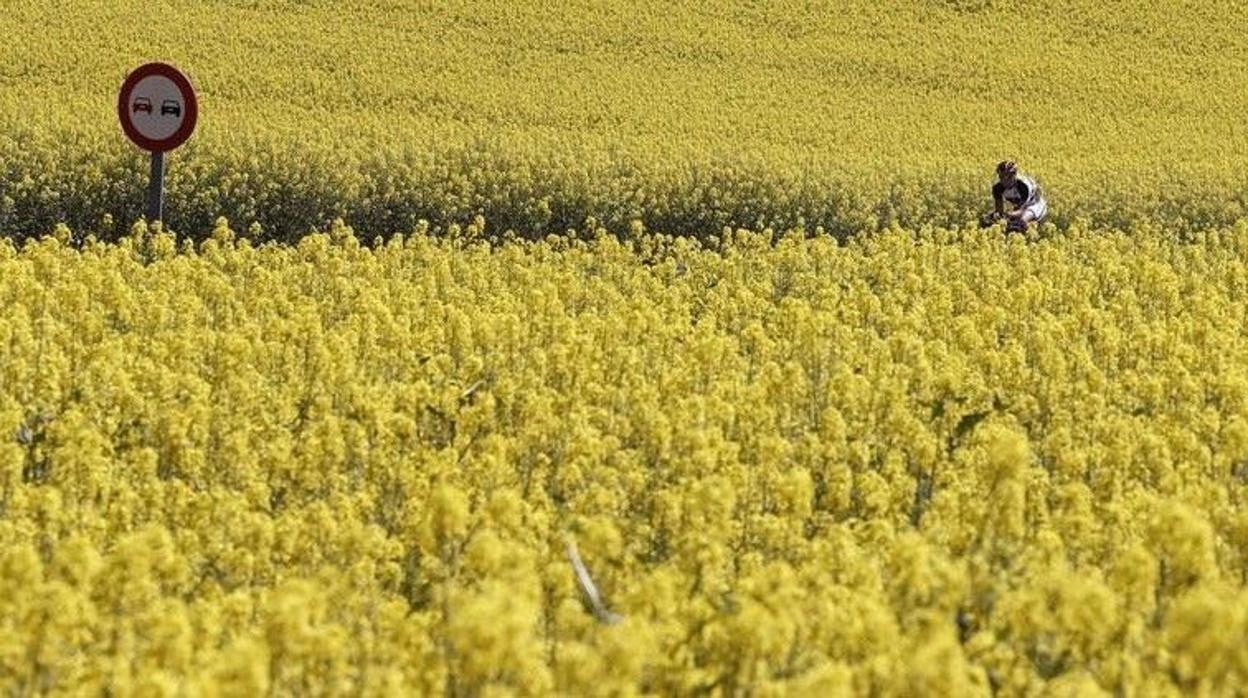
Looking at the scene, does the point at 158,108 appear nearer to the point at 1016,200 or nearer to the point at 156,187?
the point at 156,187

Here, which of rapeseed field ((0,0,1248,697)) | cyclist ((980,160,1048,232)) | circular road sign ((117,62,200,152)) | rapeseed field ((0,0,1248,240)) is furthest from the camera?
rapeseed field ((0,0,1248,240))

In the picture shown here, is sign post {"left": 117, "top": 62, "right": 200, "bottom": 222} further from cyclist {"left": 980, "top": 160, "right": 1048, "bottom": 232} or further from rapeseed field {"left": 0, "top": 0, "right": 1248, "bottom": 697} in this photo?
cyclist {"left": 980, "top": 160, "right": 1048, "bottom": 232}

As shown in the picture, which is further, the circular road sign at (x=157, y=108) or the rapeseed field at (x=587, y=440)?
the circular road sign at (x=157, y=108)

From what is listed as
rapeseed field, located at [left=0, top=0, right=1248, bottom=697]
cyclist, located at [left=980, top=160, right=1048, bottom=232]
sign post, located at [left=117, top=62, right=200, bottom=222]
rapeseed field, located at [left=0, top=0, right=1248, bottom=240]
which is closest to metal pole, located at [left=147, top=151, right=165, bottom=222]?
rapeseed field, located at [left=0, top=0, right=1248, bottom=697]

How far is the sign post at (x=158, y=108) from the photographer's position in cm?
1112

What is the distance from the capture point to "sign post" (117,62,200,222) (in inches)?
438

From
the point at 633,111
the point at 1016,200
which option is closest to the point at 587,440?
the point at 1016,200

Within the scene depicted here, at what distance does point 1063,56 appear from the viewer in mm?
34938

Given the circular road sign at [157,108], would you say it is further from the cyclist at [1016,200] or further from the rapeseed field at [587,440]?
the cyclist at [1016,200]

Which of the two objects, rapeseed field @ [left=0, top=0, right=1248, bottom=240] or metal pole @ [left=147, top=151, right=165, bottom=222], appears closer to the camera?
metal pole @ [left=147, top=151, right=165, bottom=222]

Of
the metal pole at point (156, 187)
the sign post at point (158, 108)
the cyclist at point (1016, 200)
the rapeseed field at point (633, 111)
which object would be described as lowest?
the metal pole at point (156, 187)

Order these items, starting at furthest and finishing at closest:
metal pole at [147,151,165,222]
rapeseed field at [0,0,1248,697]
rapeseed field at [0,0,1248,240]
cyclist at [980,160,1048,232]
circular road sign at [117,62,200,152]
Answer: rapeseed field at [0,0,1248,240] → cyclist at [980,160,1048,232] → metal pole at [147,151,165,222] → circular road sign at [117,62,200,152] → rapeseed field at [0,0,1248,697]

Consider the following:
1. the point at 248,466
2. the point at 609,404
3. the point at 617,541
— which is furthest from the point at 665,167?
the point at 617,541

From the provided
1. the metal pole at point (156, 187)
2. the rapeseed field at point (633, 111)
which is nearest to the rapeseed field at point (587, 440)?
the rapeseed field at point (633, 111)
